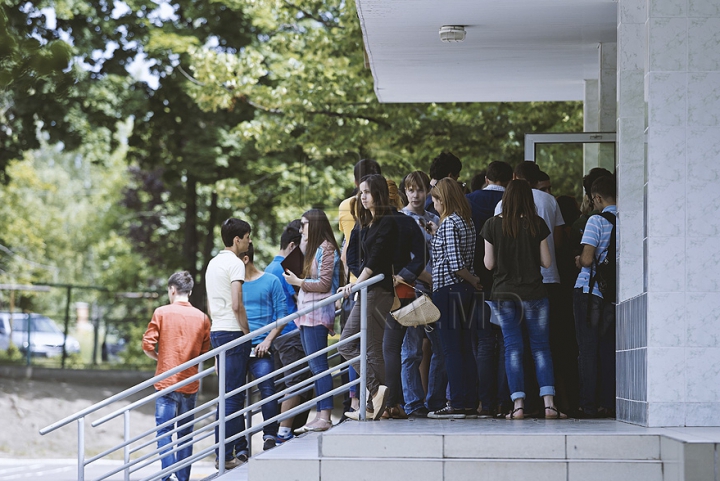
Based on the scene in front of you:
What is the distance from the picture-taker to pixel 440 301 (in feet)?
25.7

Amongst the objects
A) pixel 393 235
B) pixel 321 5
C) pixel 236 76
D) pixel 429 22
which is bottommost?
pixel 393 235

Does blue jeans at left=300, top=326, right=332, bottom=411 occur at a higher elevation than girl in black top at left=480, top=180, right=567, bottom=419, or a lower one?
lower

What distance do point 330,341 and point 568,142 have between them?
10.3ft

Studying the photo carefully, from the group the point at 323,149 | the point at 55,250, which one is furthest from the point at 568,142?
the point at 55,250

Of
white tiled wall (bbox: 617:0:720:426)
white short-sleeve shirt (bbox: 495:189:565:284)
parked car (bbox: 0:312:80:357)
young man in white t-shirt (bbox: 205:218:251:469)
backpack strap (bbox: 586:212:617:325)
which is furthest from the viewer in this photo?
parked car (bbox: 0:312:80:357)

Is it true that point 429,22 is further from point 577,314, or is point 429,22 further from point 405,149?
point 405,149

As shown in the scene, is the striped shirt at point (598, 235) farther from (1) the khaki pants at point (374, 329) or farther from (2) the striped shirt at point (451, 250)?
(1) the khaki pants at point (374, 329)

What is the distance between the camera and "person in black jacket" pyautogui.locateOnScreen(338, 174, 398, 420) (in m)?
7.49

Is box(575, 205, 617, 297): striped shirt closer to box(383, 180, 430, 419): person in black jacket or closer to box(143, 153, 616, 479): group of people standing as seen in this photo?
box(143, 153, 616, 479): group of people standing

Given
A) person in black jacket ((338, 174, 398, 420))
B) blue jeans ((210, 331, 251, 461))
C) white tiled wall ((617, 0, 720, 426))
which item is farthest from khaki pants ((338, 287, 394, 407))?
white tiled wall ((617, 0, 720, 426))

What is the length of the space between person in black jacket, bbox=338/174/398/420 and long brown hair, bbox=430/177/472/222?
1.46 ft

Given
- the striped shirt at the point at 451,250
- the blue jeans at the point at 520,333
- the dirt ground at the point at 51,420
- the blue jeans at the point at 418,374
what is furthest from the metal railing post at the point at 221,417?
the dirt ground at the point at 51,420

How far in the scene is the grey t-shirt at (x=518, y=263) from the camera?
7629 millimetres

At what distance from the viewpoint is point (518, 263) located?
7.64 meters
